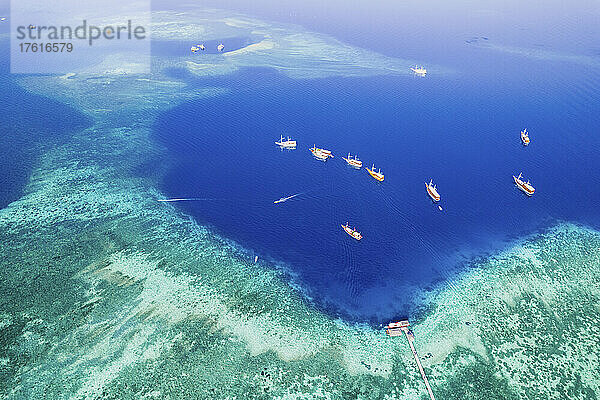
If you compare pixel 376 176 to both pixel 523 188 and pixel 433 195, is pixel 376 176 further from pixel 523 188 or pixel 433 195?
pixel 523 188

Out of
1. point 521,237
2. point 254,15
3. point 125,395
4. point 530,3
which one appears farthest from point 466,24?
point 125,395

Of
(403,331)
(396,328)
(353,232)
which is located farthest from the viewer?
(353,232)

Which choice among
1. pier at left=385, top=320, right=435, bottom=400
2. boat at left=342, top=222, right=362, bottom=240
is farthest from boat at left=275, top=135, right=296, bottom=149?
pier at left=385, top=320, right=435, bottom=400

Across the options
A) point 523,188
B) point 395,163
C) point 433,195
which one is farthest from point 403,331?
point 523,188

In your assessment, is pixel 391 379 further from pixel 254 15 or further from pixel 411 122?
pixel 254 15

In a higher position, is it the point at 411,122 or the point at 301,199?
the point at 411,122

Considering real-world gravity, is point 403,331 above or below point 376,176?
below

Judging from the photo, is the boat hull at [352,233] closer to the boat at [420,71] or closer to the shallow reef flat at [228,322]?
the shallow reef flat at [228,322]

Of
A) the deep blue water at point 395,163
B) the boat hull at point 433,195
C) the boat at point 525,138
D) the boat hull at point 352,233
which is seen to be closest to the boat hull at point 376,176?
the deep blue water at point 395,163

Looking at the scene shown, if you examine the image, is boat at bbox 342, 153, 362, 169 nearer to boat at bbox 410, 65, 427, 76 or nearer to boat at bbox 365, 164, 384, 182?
boat at bbox 365, 164, 384, 182
